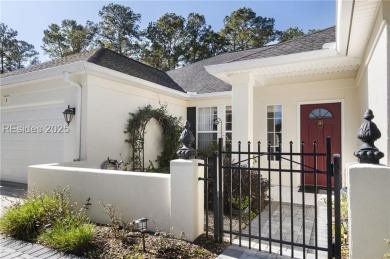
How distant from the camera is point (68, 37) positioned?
27.7 meters

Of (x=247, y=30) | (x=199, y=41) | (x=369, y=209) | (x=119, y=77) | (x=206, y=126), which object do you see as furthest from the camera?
(x=199, y=41)

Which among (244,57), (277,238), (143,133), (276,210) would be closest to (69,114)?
(143,133)

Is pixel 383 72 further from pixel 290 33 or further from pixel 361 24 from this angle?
pixel 290 33

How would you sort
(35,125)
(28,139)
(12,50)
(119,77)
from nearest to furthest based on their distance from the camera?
1. (119,77)
2. (35,125)
3. (28,139)
4. (12,50)

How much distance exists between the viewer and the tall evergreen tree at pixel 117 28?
27.3 metres

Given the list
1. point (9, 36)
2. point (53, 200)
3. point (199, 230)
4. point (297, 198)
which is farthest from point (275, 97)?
point (9, 36)

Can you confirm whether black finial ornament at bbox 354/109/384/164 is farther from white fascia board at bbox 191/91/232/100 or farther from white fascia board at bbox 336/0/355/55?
white fascia board at bbox 191/91/232/100

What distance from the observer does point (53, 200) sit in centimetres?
464

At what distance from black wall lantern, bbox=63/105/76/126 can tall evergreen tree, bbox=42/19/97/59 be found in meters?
23.9

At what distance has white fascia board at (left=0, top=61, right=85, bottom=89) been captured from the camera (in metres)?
6.63


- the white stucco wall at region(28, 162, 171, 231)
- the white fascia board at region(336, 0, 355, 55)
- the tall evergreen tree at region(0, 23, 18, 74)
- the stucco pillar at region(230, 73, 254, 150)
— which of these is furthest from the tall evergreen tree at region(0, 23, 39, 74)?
the white fascia board at region(336, 0, 355, 55)

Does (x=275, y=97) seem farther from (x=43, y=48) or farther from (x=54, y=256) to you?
(x=43, y=48)

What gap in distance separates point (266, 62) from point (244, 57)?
0.82m

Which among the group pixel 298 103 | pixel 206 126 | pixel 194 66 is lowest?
pixel 206 126
